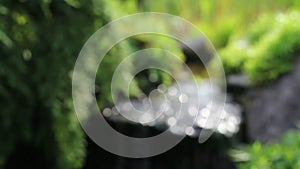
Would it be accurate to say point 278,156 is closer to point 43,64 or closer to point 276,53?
point 43,64

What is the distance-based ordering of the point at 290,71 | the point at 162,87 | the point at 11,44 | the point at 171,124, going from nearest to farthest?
the point at 11,44
the point at 171,124
the point at 290,71
the point at 162,87

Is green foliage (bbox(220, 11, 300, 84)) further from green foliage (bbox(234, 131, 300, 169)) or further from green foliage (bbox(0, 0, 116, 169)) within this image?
green foliage (bbox(234, 131, 300, 169))

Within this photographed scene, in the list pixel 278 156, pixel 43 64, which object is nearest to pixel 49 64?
pixel 43 64

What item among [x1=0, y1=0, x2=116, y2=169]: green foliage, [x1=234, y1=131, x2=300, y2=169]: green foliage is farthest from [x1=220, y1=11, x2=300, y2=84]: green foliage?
[x1=234, y1=131, x2=300, y2=169]: green foliage

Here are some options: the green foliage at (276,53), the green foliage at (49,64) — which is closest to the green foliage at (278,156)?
the green foliage at (49,64)

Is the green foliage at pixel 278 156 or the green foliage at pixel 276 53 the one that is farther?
the green foliage at pixel 276 53

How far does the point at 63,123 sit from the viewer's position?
8.21 feet

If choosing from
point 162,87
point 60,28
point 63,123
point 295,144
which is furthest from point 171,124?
point 295,144

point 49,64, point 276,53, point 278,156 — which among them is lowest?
point 278,156

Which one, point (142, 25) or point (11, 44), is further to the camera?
point (142, 25)

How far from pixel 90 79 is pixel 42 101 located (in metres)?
0.26

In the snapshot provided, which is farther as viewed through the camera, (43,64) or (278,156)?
(43,64)

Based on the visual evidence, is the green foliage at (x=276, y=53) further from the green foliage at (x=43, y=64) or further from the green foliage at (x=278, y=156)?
the green foliage at (x=278, y=156)

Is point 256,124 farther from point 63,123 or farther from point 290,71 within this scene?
point 63,123
